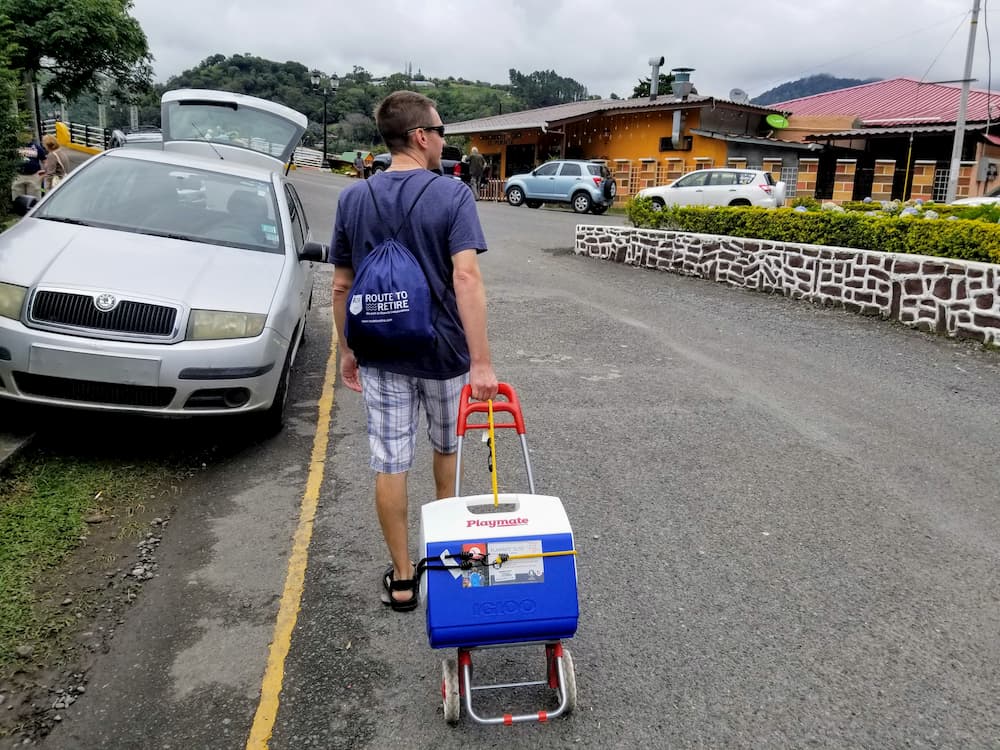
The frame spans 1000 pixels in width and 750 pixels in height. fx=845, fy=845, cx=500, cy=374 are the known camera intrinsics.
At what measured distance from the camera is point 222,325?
4.89 m

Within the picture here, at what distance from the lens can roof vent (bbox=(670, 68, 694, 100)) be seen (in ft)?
97.1

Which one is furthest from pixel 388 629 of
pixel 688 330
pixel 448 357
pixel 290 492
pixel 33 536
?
pixel 688 330

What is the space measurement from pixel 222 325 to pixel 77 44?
2349 cm

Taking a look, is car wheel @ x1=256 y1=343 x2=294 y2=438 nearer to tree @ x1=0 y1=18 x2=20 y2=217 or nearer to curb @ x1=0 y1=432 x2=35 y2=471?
curb @ x1=0 y1=432 x2=35 y2=471

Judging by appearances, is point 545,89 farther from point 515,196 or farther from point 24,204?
point 24,204

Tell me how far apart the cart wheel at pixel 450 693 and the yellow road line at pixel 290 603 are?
575 mm

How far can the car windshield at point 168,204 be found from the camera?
5770 mm

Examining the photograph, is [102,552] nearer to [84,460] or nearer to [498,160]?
[84,460]

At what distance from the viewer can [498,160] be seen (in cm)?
3800

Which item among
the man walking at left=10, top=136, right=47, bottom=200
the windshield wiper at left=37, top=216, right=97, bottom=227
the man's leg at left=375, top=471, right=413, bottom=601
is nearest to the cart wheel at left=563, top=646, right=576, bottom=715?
the man's leg at left=375, top=471, right=413, bottom=601

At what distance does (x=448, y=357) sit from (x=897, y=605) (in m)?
2.18

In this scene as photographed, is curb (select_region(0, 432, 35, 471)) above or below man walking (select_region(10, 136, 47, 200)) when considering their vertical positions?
below

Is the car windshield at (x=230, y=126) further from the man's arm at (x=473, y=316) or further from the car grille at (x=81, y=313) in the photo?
the man's arm at (x=473, y=316)

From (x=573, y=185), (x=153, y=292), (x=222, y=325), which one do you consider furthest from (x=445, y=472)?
(x=573, y=185)
